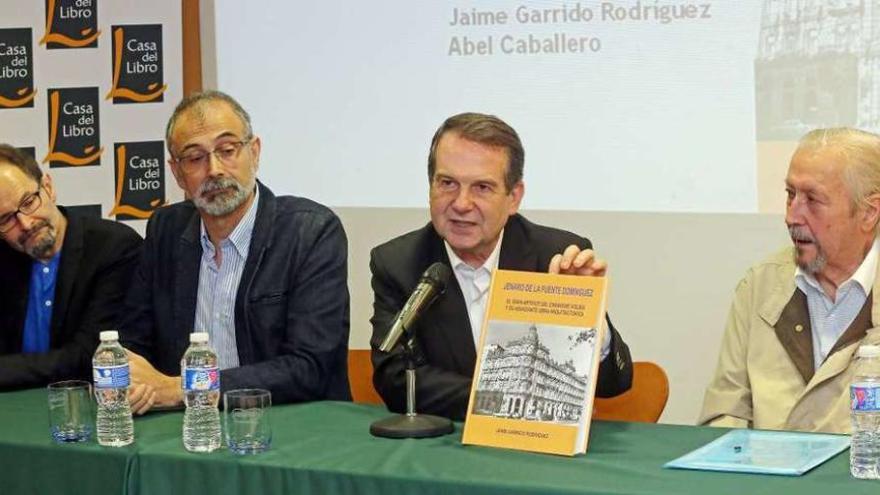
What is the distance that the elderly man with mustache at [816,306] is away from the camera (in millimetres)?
2971

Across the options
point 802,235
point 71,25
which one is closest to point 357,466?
point 802,235

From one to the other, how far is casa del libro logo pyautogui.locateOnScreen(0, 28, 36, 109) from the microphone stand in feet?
9.96

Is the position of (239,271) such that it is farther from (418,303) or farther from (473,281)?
(418,303)

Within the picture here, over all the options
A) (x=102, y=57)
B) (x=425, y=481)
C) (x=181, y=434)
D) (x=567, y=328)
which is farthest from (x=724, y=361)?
(x=102, y=57)

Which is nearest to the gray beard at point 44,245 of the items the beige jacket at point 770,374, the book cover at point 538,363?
the book cover at point 538,363

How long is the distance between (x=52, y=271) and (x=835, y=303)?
2.27 m

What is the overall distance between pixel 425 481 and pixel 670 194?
7.45 feet

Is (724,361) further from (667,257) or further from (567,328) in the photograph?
(667,257)

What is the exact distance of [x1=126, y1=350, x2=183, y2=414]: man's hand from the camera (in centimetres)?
306

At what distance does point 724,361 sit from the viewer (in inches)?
125

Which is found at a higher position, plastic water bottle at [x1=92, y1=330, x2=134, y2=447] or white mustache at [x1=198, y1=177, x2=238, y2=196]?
white mustache at [x1=198, y1=177, x2=238, y2=196]

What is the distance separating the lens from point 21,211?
3.72 m

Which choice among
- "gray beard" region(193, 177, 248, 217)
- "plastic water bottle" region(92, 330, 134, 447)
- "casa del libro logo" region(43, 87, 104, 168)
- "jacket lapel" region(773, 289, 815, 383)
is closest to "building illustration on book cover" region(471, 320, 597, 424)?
"jacket lapel" region(773, 289, 815, 383)

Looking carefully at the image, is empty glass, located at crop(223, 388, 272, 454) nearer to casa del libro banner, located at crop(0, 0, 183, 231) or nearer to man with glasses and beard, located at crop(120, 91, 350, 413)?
man with glasses and beard, located at crop(120, 91, 350, 413)
